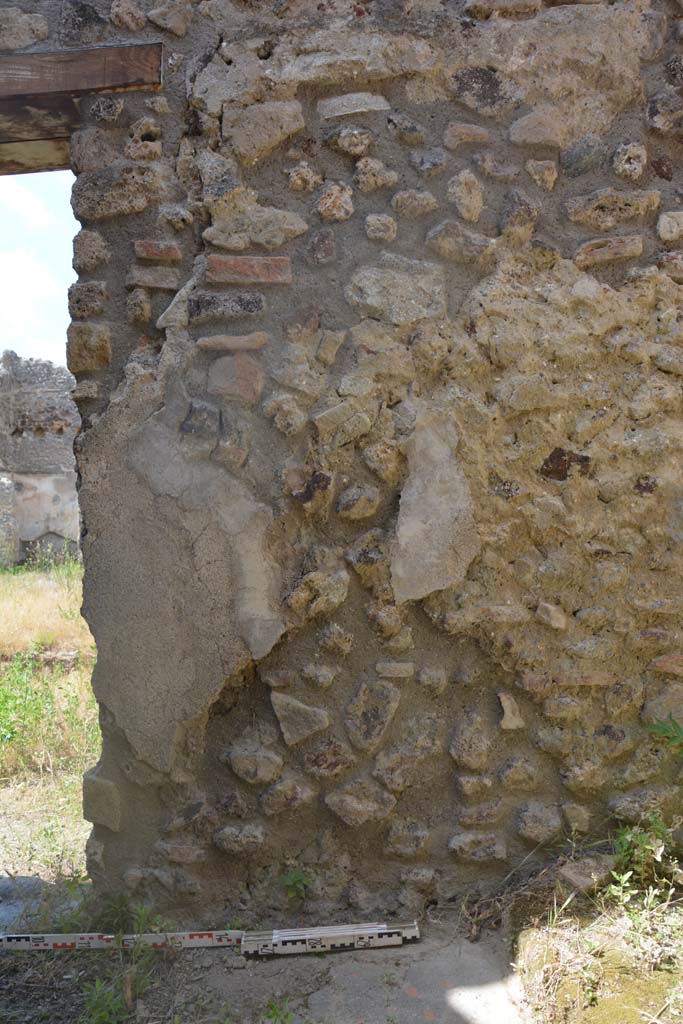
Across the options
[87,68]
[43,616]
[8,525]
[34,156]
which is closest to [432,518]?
[87,68]

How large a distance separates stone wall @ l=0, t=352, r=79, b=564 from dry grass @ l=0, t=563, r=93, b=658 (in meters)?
2.95

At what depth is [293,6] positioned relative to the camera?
2.49 meters

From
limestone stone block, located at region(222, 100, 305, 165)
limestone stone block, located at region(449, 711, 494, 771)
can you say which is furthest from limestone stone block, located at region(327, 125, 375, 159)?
limestone stone block, located at region(449, 711, 494, 771)

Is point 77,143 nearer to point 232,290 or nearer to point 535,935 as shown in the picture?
point 232,290

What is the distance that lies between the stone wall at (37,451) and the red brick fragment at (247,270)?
341 inches

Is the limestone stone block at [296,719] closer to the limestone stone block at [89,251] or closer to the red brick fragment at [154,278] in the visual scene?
the red brick fragment at [154,278]

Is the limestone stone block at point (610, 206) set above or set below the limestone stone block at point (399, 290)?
above

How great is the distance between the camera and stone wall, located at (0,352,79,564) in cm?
1062

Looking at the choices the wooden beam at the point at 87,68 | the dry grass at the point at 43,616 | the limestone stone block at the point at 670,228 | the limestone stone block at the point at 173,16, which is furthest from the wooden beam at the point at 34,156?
the dry grass at the point at 43,616

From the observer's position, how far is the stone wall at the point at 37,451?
10.6 metres

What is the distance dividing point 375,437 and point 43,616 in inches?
177

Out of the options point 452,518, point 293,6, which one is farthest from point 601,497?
point 293,6

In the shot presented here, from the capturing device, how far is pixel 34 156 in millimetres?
2799

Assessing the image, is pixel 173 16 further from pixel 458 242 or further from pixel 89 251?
pixel 458 242
